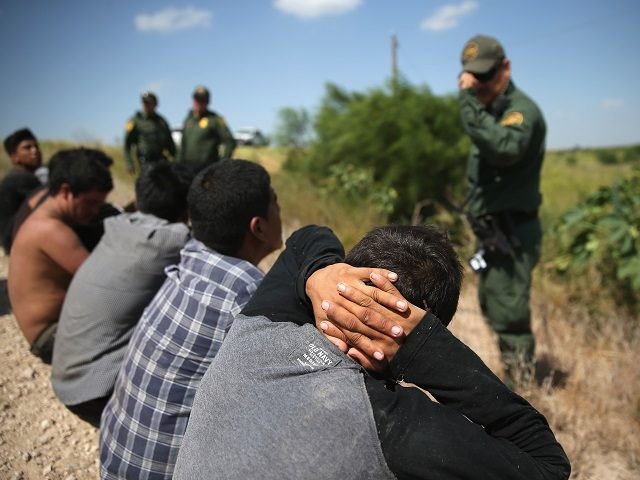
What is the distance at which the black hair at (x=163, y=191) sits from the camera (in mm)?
2428

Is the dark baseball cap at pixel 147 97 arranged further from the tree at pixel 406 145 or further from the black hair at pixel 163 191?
the black hair at pixel 163 191

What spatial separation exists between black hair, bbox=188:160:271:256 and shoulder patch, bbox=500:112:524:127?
1.53 m

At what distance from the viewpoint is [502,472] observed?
0.87 m

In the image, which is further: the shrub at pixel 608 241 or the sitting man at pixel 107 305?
the shrub at pixel 608 241

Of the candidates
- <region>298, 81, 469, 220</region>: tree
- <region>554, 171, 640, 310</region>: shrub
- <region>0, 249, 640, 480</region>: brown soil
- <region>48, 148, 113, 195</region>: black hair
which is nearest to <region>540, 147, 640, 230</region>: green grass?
<region>554, 171, 640, 310</region>: shrub

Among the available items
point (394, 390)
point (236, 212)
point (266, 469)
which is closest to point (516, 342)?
point (236, 212)

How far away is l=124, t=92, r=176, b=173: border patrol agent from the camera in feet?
22.4

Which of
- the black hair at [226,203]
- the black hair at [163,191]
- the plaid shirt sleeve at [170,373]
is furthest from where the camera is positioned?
the black hair at [163,191]

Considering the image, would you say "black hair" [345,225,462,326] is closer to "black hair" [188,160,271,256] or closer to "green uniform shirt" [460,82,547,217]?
"black hair" [188,160,271,256]

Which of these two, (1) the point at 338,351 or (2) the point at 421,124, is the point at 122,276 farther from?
(2) the point at 421,124

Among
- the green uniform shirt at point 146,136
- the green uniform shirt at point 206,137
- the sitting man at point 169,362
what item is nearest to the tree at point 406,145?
the green uniform shirt at point 206,137

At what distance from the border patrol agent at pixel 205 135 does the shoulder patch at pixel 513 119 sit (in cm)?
437

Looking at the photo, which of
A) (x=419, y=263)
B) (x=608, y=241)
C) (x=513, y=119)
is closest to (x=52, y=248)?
(x=419, y=263)

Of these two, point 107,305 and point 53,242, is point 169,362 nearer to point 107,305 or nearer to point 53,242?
point 107,305
